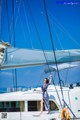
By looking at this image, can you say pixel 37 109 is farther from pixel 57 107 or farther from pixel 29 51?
pixel 29 51

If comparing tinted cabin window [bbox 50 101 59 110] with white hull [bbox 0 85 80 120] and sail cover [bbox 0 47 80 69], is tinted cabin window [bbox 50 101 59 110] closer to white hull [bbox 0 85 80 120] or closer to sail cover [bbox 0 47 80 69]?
white hull [bbox 0 85 80 120]

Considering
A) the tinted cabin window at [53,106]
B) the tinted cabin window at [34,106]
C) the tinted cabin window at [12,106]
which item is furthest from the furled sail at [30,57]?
the tinted cabin window at [53,106]

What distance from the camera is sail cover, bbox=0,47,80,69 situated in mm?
12596

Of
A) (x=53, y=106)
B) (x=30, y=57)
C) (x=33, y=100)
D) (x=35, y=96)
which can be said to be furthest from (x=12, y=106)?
(x=30, y=57)

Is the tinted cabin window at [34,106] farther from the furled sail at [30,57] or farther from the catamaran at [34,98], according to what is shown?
the furled sail at [30,57]

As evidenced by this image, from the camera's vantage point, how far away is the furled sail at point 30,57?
12602 millimetres

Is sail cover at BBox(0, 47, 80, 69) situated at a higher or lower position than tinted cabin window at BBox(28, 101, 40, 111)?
higher

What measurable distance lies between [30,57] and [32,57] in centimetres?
9

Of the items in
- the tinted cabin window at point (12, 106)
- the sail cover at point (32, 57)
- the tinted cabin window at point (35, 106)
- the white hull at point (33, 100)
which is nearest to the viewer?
the white hull at point (33, 100)

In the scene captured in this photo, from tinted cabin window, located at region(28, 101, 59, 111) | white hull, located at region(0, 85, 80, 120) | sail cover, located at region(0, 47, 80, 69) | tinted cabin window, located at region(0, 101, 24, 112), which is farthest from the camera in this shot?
sail cover, located at region(0, 47, 80, 69)

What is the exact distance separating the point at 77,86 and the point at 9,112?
328cm

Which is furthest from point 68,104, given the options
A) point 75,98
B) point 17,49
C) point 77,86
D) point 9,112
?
point 17,49

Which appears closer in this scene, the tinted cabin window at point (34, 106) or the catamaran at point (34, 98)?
the catamaran at point (34, 98)

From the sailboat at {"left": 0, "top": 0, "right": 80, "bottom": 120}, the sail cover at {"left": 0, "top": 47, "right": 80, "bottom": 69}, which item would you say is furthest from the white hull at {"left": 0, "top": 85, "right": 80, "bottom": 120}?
the sail cover at {"left": 0, "top": 47, "right": 80, "bottom": 69}
